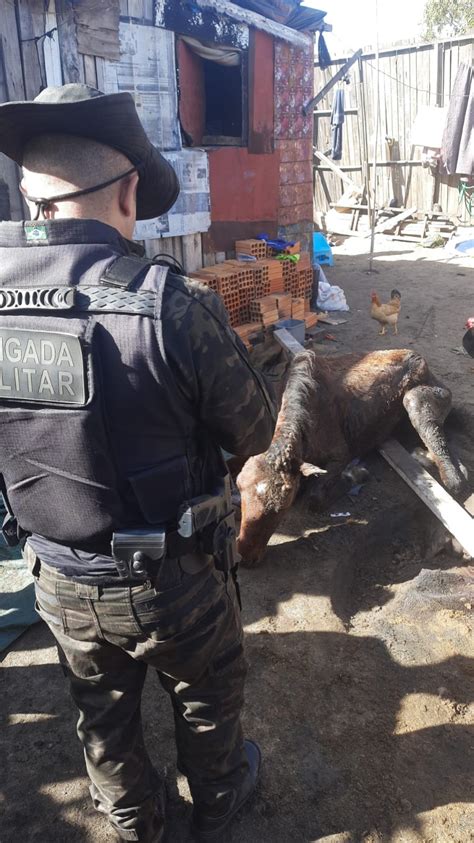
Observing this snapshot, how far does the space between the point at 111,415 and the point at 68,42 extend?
5.20m

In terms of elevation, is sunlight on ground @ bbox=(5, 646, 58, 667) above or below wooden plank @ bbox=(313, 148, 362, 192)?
below

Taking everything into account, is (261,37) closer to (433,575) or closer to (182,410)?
(433,575)

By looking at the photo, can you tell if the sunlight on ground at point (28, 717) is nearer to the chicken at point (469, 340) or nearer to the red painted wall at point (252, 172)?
the red painted wall at point (252, 172)

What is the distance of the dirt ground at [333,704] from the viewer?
2355 millimetres

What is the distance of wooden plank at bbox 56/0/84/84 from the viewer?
206 inches

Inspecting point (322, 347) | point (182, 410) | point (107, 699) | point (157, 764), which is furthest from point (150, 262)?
point (322, 347)

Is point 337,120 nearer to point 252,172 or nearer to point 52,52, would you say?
point 252,172

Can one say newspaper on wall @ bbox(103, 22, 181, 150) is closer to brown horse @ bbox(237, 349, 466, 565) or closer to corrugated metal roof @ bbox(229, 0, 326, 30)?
corrugated metal roof @ bbox(229, 0, 326, 30)

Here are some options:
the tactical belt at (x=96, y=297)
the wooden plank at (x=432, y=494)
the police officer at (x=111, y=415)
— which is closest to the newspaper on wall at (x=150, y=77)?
the wooden plank at (x=432, y=494)

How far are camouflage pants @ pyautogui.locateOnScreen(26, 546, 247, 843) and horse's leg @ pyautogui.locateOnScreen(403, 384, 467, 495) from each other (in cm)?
296

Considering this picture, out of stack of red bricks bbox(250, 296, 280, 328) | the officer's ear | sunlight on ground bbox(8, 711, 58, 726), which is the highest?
the officer's ear

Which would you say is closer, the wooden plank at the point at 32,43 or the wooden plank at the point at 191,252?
the wooden plank at the point at 32,43

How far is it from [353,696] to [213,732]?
106cm

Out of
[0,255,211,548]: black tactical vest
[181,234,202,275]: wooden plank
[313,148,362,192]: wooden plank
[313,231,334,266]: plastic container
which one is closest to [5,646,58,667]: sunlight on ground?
[0,255,211,548]: black tactical vest
